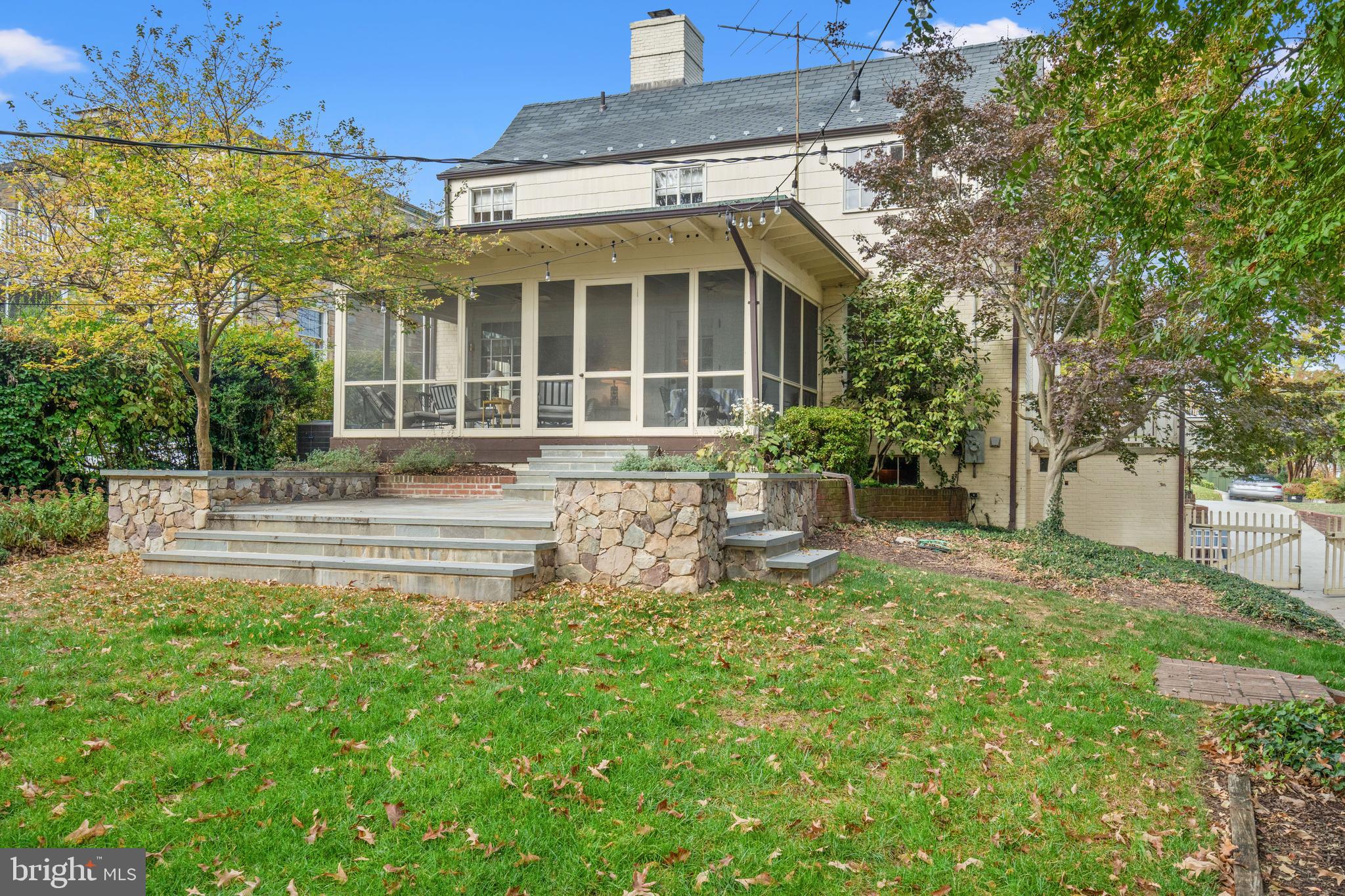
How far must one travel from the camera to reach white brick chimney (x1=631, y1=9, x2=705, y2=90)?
55.7 feet

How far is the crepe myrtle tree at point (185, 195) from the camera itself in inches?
265

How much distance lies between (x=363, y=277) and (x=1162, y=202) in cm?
675

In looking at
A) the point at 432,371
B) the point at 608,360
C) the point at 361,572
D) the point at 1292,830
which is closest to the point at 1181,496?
the point at 608,360

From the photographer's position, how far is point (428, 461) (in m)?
9.91

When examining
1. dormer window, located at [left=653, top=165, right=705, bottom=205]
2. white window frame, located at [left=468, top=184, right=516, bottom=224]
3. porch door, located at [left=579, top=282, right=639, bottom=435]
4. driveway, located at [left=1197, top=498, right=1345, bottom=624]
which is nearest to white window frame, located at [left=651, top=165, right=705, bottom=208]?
dormer window, located at [left=653, top=165, right=705, bottom=205]

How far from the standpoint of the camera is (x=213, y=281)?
7133mm

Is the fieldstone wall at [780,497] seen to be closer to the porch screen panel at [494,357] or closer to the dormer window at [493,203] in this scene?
the porch screen panel at [494,357]

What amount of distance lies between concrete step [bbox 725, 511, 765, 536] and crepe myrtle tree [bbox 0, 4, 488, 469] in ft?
14.0

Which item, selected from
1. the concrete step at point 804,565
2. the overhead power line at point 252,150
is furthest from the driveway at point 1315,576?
the overhead power line at point 252,150

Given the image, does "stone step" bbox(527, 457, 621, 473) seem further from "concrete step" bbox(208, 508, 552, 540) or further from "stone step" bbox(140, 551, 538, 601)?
"stone step" bbox(140, 551, 538, 601)

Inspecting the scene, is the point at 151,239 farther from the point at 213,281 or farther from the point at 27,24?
the point at 27,24

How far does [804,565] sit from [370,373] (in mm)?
7448

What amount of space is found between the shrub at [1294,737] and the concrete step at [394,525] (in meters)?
4.29

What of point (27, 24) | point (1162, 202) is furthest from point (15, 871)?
point (27, 24)
